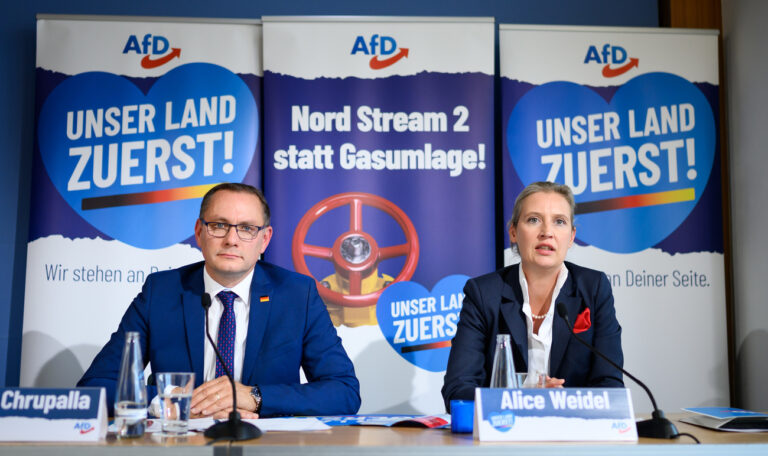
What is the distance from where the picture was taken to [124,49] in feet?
12.0

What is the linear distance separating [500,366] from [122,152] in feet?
8.55

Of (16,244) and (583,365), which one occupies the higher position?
(16,244)

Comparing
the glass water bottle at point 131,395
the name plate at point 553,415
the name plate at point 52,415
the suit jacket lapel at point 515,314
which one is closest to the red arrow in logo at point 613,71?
the suit jacket lapel at point 515,314

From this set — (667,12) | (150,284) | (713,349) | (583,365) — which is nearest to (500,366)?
(583,365)

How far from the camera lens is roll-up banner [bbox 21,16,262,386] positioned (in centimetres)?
350

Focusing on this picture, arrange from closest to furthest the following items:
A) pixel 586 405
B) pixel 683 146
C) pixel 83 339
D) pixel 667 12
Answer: pixel 586 405
pixel 83 339
pixel 683 146
pixel 667 12

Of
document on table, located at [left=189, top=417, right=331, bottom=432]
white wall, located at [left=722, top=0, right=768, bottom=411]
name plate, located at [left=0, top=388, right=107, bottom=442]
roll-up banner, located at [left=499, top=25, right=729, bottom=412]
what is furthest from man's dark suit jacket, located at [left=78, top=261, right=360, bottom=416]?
white wall, located at [left=722, top=0, right=768, bottom=411]

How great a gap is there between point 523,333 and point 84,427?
1420 millimetres

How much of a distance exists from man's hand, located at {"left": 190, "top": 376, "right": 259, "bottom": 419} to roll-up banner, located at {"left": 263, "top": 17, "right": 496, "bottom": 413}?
1.56 metres

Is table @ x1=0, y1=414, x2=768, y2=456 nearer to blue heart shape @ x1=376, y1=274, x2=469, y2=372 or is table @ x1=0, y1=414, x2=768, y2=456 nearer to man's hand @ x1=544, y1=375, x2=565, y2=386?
man's hand @ x1=544, y1=375, x2=565, y2=386

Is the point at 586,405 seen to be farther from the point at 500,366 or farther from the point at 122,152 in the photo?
the point at 122,152

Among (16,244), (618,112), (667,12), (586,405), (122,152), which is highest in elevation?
(667,12)

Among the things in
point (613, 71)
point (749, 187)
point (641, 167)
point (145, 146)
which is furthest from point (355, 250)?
point (749, 187)

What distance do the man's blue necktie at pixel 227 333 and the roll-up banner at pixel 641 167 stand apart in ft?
5.60
